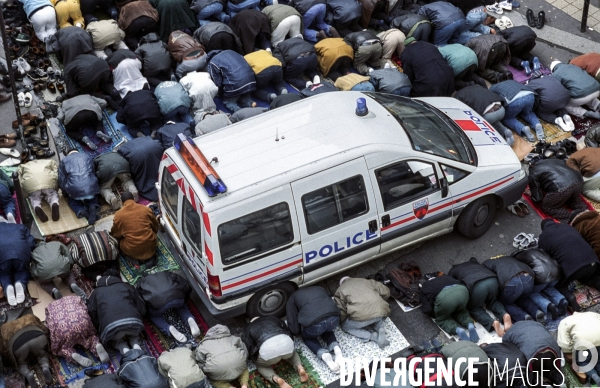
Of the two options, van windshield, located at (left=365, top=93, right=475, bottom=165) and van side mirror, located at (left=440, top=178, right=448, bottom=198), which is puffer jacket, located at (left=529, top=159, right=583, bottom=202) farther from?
van side mirror, located at (left=440, top=178, right=448, bottom=198)

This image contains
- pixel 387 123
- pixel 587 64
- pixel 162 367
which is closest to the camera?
pixel 162 367

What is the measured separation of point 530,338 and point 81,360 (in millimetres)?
4786

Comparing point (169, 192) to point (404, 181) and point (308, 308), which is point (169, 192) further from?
point (404, 181)

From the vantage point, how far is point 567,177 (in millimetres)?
11406

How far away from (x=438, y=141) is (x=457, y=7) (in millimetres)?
4737

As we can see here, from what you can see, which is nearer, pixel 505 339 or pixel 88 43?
pixel 505 339

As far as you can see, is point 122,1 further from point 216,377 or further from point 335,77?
point 216,377

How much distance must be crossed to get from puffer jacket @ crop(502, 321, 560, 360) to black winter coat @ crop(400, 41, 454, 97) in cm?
437

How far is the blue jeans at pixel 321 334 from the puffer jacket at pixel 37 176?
3847 mm

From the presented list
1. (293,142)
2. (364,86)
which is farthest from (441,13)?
(293,142)

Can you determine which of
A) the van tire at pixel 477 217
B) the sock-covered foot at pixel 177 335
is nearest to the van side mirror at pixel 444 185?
the van tire at pixel 477 217

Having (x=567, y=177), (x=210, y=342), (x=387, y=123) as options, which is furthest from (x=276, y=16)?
(x=210, y=342)

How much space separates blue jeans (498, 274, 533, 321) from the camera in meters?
10.1

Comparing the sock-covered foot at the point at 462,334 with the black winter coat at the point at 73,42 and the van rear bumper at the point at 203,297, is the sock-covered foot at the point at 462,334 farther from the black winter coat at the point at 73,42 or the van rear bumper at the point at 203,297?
the black winter coat at the point at 73,42
